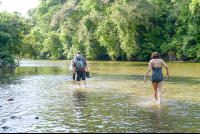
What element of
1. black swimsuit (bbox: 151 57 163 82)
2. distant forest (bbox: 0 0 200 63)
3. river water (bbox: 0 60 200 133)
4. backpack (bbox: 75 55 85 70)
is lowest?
river water (bbox: 0 60 200 133)

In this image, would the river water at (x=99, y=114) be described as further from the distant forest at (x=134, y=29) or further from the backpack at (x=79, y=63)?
the distant forest at (x=134, y=29)

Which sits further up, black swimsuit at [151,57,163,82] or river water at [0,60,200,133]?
black swimsuit at [151,57,163,82]

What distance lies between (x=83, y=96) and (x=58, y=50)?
7147 centimetres

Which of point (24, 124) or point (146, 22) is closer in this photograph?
point (24, 124)

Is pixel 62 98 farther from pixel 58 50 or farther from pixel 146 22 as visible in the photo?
pixel 58 50

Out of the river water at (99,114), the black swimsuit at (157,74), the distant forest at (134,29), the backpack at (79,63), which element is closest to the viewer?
the river water at (99,114)

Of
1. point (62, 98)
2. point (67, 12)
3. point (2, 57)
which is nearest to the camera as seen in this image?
point (62, 98)

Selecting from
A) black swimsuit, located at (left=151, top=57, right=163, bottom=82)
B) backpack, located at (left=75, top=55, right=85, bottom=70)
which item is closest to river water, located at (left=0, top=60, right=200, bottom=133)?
black swimsuit, located at (left=151, top=57, right=163, bottom=82)

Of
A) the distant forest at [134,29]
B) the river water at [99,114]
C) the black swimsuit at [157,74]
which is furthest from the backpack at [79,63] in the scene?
the distant forest at [134,29]

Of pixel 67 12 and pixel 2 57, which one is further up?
pixel 67 12

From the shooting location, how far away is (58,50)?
8181 centimetres

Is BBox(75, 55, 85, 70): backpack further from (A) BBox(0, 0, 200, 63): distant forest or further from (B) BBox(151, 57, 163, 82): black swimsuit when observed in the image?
(A) BBox(0, 0, 200, 63): distant forest

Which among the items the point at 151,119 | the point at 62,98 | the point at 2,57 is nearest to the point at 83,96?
the point at 62,98

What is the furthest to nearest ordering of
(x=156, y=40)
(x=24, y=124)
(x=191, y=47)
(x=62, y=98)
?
(x=156, y=40) → (x=191, y=47) → (x=62, y=98) → (x=24, y=124)
